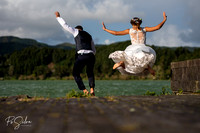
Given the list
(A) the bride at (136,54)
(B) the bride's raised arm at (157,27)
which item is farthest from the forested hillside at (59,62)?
(A) the bride at (136,54)

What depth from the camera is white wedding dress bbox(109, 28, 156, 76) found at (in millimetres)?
6574

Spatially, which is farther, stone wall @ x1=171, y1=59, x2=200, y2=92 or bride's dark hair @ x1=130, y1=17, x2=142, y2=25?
stone wall @ x1=171, y1=59, x2=200, y2=92

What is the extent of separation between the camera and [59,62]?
191 meters

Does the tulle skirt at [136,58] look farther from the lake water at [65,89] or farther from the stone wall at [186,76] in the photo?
the stone wall at [186,76]

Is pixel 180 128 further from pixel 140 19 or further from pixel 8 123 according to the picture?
pixel 140 19

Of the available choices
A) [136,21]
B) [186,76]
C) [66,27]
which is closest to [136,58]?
[136,21]

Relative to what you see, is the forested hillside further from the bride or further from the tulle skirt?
the tulle skirt

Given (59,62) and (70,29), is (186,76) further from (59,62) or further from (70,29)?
(59,62)

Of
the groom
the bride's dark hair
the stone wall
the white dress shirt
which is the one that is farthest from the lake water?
the bride's dark hair

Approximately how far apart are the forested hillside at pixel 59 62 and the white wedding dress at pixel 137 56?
8656 centimetres

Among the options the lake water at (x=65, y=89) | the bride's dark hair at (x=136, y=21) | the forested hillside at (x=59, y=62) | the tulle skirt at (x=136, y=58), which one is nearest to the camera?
the tulle skirt at (x=136, y=58)

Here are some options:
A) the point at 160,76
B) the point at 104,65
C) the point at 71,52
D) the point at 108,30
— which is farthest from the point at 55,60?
the point at 108,30

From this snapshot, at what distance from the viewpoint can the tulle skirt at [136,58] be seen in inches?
259

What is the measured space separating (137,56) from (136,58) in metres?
0.06
